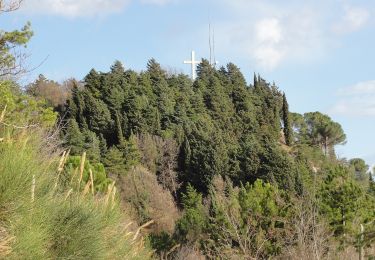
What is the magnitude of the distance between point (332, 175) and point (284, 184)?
53.3ft

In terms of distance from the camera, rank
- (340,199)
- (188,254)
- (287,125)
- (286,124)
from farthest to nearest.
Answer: (286,124)
(287,125)
(188,254)
(340,199)

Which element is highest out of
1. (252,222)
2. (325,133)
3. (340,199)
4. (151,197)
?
(325,133)

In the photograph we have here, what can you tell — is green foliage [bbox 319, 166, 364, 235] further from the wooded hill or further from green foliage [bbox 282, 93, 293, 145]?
green foliage [bbox 282, 93, 293, 145]

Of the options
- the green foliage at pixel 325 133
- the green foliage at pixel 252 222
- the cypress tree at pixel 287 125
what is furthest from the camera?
the green foliage at pixel 325 133

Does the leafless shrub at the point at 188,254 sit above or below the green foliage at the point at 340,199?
below

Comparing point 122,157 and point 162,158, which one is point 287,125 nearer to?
point 162,158

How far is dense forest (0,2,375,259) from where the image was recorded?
4.35m

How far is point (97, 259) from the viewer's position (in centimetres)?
447

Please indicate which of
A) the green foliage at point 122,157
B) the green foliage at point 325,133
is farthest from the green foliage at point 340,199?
the green foliage at point 325,133

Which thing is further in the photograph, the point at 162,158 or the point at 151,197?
the point at 162,158

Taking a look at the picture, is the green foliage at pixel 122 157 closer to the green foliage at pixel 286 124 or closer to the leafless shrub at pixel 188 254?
the leafless shrub at pixel 188 254

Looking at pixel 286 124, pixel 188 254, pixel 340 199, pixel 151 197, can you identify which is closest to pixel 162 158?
pixel 151 197

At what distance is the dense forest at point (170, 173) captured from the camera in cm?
435

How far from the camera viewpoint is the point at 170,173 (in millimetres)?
51000
